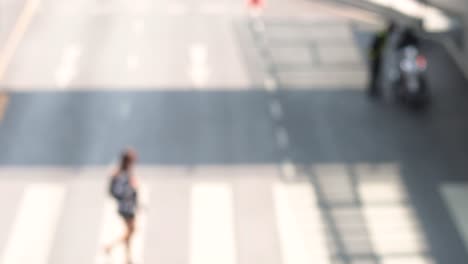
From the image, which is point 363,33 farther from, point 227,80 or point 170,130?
point 170,130

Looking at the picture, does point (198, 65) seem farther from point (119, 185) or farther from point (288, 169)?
point (119, 185)

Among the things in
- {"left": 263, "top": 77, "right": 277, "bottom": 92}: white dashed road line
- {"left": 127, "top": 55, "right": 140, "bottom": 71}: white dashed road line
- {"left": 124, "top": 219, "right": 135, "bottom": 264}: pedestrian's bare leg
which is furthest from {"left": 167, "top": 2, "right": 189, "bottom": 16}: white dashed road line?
{"left": 124, "top": 219, "right": 135, "bottom": 264}: pedestrian's bare leg

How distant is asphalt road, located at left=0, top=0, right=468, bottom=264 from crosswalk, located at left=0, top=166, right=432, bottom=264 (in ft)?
0.11

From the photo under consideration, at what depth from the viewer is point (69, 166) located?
16.2m

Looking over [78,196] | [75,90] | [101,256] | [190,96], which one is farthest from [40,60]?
[101,256]

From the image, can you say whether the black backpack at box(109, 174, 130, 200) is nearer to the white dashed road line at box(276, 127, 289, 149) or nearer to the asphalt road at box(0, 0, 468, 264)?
the asphalt road at box(0, 0, 468, 264)

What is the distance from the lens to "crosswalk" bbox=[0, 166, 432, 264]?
13.9 m

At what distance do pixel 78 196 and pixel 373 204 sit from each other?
5.74 metres

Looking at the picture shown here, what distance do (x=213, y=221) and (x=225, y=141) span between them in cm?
275

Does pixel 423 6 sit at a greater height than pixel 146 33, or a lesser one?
lesser

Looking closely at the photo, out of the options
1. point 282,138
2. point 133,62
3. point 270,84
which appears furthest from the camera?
point 133,62

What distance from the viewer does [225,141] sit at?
668 inches

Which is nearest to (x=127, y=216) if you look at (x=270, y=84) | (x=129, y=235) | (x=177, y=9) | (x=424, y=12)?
(x=129, y=235)

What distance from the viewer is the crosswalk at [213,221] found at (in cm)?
1391
